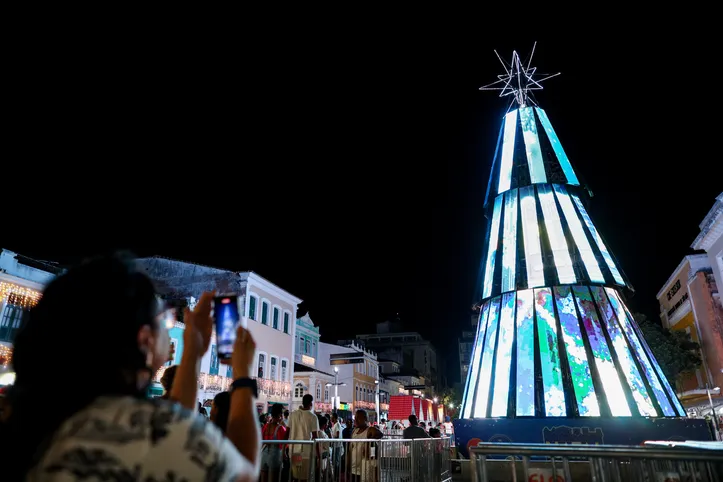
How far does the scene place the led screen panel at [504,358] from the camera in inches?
434

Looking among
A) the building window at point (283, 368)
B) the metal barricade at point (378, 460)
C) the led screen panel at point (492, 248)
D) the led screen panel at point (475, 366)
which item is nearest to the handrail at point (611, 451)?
the metal barricade at point (378, 460)

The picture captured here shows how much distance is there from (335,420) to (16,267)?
12.9 metres

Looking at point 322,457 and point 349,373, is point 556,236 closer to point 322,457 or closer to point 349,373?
point 322,457

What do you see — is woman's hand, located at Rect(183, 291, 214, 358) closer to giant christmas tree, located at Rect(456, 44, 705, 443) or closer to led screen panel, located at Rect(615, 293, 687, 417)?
giant christmas tree, located at Rect(456, 44, 705, 443)

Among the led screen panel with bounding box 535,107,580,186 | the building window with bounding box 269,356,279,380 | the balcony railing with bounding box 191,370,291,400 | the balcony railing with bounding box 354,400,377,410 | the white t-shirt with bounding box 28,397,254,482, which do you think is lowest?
the white t-shirt with bounding box 28,397,254,482

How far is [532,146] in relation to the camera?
13836 millimetres

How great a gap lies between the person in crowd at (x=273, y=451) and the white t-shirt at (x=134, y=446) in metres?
5.31

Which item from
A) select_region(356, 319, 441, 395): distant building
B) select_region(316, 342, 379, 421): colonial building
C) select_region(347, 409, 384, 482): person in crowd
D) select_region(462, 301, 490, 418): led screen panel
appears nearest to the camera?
select_region(347, 409, 384, 482): person in crowd

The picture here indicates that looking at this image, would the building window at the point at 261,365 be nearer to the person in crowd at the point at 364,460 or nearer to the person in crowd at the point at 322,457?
A: the person in crowd at the point at 322,457

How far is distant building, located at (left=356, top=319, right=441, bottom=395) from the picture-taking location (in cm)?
7444

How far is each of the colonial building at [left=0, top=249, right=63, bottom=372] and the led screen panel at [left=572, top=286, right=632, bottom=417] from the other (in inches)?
663

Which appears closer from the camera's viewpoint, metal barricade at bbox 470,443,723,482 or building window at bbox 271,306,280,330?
metal barricade at bbox 470,443,723,482

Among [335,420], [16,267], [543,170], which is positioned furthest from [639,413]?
[16,267]

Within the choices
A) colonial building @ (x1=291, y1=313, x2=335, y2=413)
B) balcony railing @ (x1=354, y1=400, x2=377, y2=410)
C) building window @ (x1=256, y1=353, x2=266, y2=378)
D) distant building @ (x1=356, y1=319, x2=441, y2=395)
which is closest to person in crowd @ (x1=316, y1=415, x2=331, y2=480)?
building window @ (x1=256, y1=353, x2=266, y2=378)
